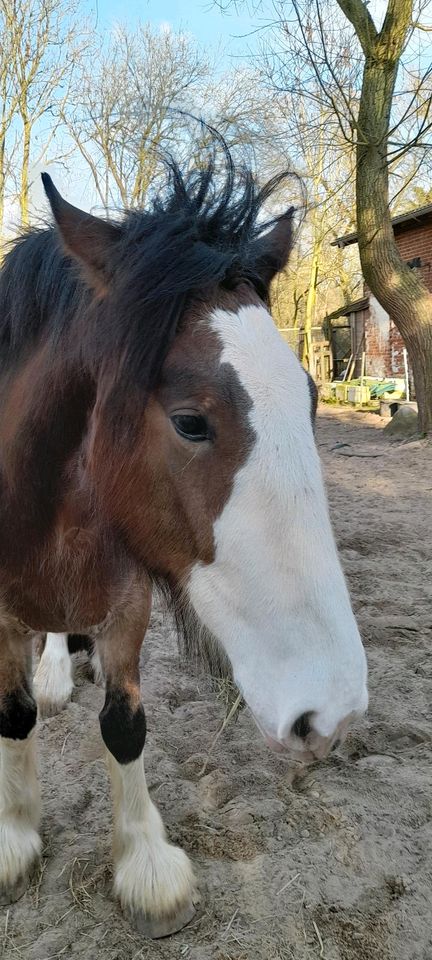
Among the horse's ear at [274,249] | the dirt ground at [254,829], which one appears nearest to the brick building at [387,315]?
the dirt ground at [254,829]

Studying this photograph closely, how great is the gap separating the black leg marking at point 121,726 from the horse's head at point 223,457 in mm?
817

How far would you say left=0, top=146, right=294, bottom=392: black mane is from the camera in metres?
1.50

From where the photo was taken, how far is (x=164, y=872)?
207 cm

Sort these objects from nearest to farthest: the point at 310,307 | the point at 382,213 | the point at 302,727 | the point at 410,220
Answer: the point at 302,727, the point at 382,213, the point at 410,220, the point at 310,307

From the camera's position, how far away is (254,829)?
233 cm

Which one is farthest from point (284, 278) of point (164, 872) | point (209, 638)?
point (164, 872)

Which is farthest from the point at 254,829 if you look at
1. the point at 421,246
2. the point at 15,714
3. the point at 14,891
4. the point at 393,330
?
the point at 393,330

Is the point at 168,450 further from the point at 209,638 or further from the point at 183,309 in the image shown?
the point at 209,638

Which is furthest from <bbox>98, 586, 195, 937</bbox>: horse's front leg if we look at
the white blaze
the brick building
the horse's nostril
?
the brick building

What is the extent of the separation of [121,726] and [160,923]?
0.60m

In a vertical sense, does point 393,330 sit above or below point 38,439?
above

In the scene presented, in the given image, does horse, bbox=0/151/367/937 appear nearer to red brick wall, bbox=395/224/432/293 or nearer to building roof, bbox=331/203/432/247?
building roof, bbox=331/203/432/247

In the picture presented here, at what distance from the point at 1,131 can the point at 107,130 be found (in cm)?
480

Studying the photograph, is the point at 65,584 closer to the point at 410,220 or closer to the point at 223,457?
the point at 223,457
